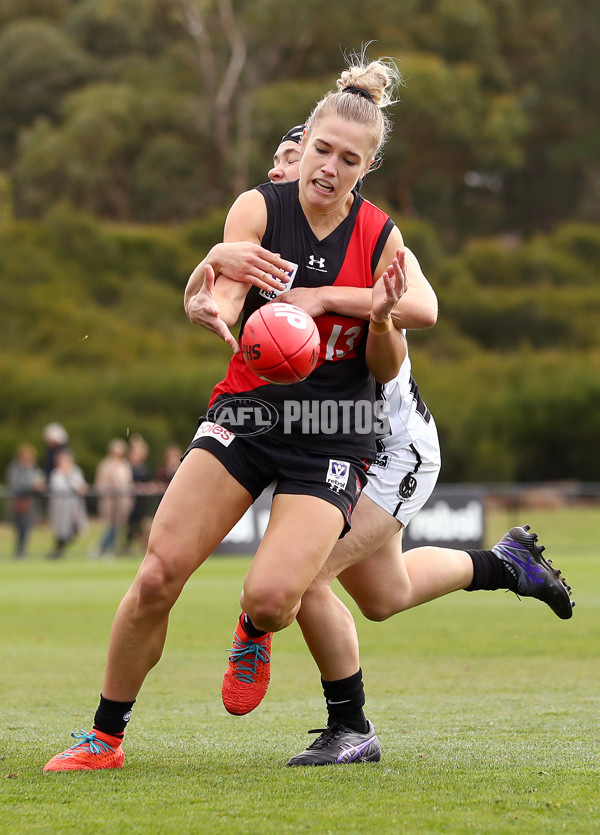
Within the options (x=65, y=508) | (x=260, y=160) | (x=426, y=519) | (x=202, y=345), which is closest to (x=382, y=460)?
(x=426, y=519)

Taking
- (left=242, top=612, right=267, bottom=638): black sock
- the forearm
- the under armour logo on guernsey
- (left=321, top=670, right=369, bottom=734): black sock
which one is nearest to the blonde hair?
the under armour logo on guernsey

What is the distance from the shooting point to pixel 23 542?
20688 millimetres

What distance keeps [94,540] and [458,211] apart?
38483 millimetres

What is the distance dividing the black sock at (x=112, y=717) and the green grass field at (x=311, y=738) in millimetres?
177

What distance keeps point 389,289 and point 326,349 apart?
1.34ft

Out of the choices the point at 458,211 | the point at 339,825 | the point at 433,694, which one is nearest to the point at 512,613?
the point at 433,694

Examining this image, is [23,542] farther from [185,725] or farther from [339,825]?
[339,825]

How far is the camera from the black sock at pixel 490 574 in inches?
229

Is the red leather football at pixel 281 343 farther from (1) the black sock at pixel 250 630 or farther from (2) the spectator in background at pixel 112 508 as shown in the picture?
(2) the spectator in background at pixel 112 508

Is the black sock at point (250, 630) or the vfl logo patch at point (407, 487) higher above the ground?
the vfl logo patch at point (407, 487)

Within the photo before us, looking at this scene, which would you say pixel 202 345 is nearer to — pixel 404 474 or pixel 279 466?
pixel 404 474

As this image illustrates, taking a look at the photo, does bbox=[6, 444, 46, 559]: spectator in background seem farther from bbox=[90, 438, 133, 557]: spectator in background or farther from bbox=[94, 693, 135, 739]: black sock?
bbox=[94, 693, 135, 739]: black sock

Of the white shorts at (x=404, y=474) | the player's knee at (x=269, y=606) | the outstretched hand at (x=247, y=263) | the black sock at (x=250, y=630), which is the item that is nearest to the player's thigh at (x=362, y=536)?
the white shorts at (x=404, y=474)

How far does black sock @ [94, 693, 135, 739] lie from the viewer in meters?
4.72
